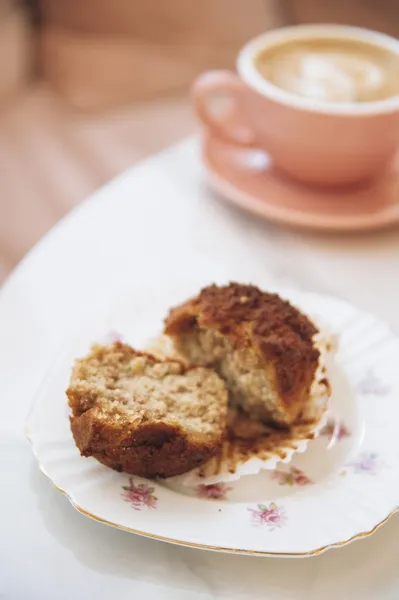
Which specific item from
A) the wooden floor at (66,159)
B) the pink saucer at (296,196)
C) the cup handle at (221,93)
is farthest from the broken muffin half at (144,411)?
the wooden floor at (66,159)

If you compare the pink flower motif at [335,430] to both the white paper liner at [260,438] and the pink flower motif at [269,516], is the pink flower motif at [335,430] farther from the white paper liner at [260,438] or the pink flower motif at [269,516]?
the pink flower motif at [269,516]

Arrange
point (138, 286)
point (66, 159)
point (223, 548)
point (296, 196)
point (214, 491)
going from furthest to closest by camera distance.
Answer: point (66, 159) → point (296, 196) → point (138, 286) → point (214, 491) → point (223, 548)

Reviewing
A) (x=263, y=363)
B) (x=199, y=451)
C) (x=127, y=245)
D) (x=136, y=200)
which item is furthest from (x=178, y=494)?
(x=136, y=200)

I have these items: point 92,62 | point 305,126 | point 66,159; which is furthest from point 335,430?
point 92,62

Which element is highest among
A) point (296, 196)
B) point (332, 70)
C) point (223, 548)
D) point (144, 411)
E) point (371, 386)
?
point (332, 70)

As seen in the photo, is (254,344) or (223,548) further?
(254,344)

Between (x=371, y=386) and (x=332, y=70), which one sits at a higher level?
(x=332, y=70)

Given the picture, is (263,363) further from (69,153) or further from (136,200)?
(69,153)

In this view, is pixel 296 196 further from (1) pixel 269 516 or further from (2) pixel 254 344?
(1) pixel 269 516
